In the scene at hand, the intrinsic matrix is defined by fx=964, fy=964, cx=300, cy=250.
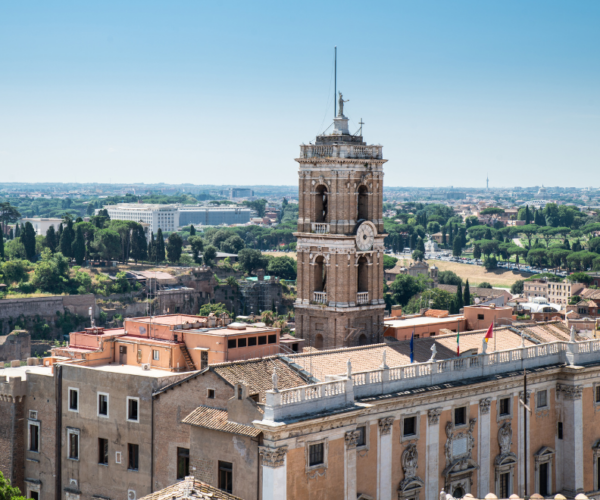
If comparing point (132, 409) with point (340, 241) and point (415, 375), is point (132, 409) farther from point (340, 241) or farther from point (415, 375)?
point (340, 241)

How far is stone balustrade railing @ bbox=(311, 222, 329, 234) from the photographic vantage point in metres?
48.1

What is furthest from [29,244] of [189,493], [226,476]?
[189,493]

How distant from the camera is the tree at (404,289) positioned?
15300cm

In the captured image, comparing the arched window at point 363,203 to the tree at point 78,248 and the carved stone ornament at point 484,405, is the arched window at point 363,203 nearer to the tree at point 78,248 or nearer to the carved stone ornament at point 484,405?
the carved stone ornament at point 484,405

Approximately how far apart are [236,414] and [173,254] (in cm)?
13963

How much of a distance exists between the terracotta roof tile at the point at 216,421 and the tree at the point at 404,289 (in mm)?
116788

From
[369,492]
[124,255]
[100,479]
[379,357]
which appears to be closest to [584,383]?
[379,357]

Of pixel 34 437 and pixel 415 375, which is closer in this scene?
pixel 415 375

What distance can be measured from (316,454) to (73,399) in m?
12.8

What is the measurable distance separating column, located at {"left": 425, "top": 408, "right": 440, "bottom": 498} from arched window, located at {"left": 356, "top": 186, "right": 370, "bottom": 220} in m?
12.1

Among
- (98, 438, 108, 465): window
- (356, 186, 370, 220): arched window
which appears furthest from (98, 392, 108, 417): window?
(356, 186, 370, 220): arched window

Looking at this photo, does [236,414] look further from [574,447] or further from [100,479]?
[574,447]

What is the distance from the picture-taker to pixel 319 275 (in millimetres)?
49344

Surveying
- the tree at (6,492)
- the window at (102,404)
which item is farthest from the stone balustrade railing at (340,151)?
the tree at (6,492)
